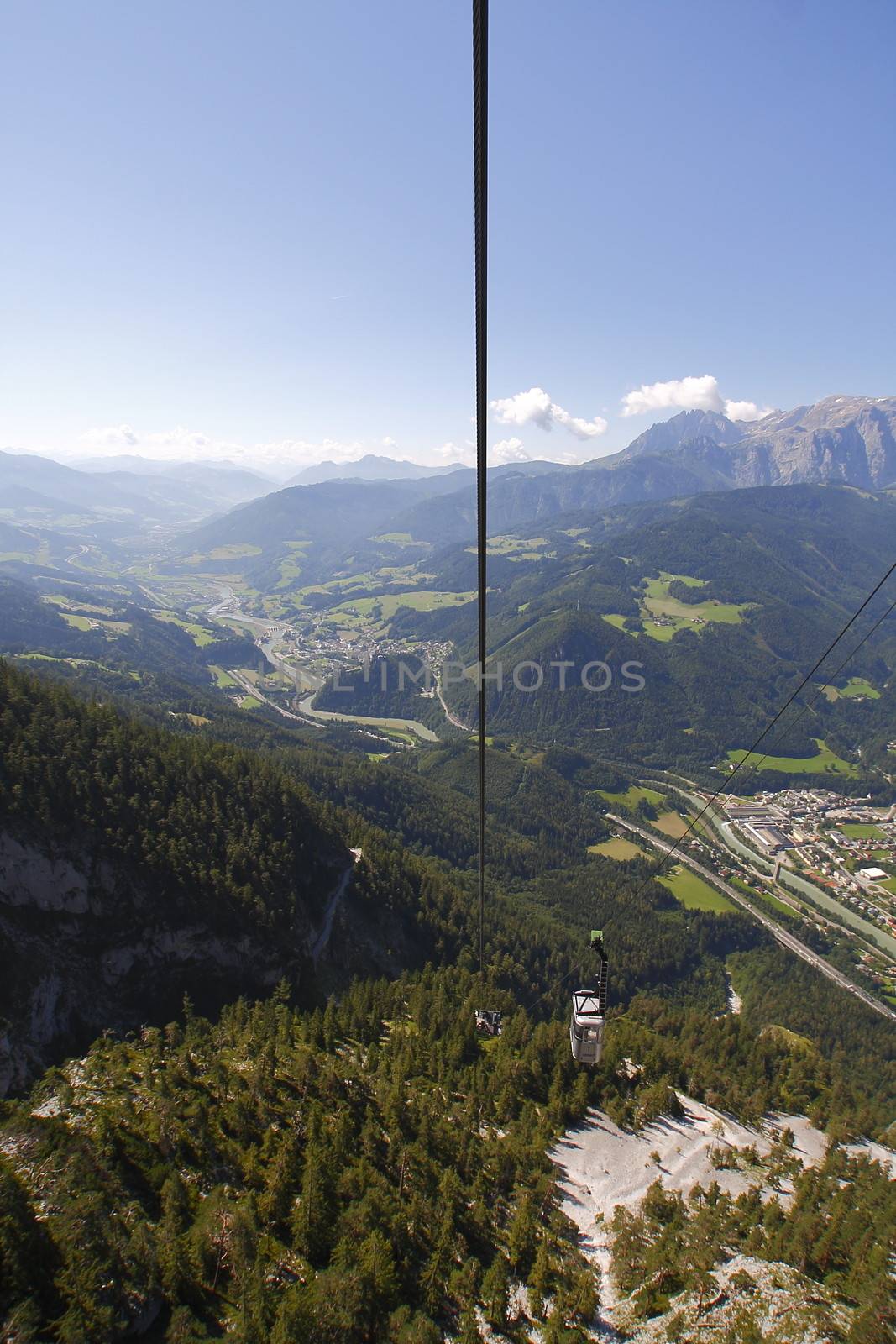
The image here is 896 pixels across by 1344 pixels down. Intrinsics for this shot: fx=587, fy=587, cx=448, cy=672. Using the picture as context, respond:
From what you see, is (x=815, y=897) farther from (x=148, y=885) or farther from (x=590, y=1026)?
(x=590, y=1026)

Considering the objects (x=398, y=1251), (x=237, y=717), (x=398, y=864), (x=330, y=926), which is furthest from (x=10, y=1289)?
(x=237, y=717)

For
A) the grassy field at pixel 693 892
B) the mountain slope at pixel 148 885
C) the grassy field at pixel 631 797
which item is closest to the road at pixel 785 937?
the grassy field at pixel 693 892

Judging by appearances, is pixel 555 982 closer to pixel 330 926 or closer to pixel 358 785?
pixel 330 926

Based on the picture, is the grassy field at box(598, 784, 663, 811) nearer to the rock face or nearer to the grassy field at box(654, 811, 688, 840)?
the grassy field at box(654, 811, 688, 840)

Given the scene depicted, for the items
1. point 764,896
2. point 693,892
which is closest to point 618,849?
point 693,892

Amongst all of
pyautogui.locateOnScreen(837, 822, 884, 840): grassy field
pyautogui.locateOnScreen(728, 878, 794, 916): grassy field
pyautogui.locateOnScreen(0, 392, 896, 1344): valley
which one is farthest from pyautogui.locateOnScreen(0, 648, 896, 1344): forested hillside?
pyautogui.locateOnScreen(837, 822, 884, 840): grassy field

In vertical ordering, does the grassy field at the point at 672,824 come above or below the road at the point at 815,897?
above

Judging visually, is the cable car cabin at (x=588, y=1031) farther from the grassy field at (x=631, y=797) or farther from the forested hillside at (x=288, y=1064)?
the grassy field at (x=631, y=797)
